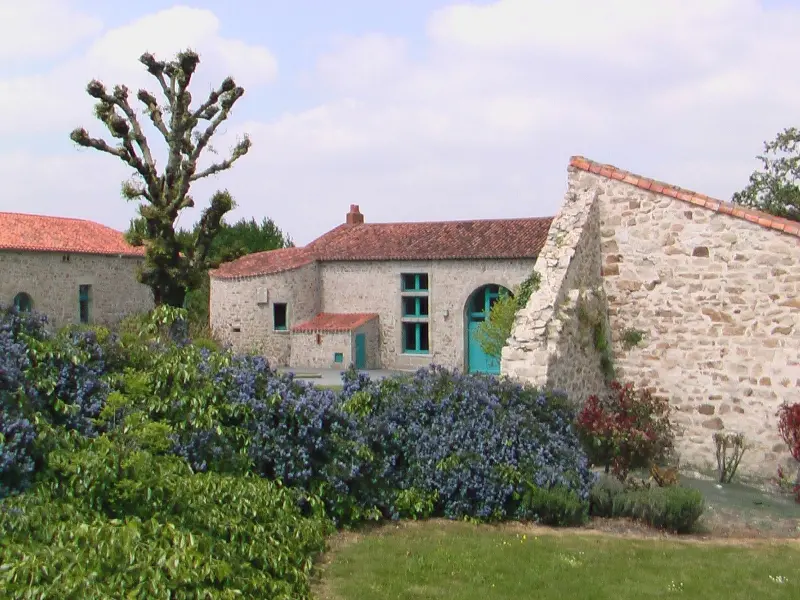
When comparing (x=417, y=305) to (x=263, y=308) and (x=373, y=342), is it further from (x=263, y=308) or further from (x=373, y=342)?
(x=263, y=308)

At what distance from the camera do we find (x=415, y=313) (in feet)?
91.2

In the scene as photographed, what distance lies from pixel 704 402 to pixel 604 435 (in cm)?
237

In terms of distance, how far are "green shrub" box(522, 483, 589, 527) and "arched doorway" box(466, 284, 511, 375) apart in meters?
18.3

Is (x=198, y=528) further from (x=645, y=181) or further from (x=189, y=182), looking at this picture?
(x=189, y=182)

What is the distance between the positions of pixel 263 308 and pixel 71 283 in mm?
7824

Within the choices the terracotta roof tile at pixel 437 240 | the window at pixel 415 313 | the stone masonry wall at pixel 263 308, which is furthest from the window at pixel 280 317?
the window at pixel 415 313

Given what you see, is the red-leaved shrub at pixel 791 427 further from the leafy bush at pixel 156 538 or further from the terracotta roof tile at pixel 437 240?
the terracotta roof tile at pixel 437 240

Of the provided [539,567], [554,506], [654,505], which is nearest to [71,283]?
[554,506]

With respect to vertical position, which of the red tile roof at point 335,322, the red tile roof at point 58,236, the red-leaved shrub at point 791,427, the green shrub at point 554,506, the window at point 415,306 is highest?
the red tile roof at point 58,236

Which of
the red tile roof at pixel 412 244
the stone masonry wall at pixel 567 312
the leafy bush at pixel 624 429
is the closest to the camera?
the leafy bush at pixel 624 429

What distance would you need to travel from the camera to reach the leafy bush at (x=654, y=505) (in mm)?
8289

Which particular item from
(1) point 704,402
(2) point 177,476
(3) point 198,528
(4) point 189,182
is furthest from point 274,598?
(4) point 189,182

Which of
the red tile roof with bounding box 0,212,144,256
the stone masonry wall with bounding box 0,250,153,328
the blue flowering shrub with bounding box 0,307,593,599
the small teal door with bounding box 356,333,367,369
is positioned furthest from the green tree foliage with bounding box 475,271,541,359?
the red tile roof with bounding box 0,212,144,256

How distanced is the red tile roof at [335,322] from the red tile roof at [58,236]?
7.01m
